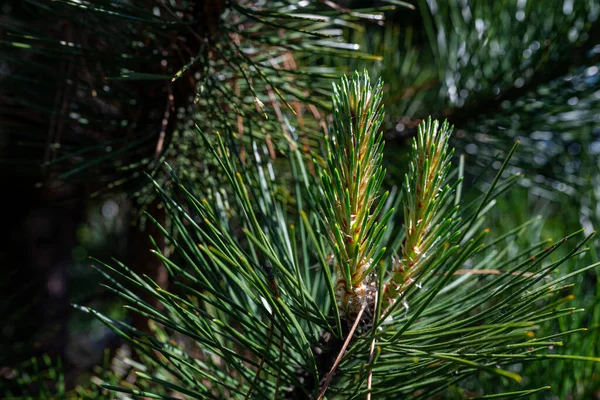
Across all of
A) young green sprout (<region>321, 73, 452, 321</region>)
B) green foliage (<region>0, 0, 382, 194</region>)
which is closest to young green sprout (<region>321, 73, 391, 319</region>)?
young green sprout (<region>321, 73, 452, 321</region>)

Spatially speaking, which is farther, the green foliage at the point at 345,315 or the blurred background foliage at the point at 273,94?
the blurred background foliage at the point at 273,94

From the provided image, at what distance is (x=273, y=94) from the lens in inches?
21.1

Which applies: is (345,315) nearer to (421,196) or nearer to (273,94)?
(421,196)

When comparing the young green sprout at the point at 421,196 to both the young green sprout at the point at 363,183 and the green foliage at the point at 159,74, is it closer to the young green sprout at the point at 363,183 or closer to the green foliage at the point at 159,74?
the young green sprout at the point at 363,183

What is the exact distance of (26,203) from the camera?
967 mm

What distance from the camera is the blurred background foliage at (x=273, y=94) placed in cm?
47

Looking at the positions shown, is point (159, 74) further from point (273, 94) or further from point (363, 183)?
point (363, 183)

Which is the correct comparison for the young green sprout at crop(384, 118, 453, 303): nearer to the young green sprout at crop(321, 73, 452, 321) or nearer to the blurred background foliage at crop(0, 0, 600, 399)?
the young green sprout at crop(321, 73, 452, 321)

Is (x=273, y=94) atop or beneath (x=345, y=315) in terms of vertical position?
atop

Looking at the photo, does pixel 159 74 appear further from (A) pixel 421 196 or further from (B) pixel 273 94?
(A) pixel 421 196

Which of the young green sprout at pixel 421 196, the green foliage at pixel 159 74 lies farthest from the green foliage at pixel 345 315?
the green foliage at pixel 159 74

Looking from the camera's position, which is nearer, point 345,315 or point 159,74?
point 345,315

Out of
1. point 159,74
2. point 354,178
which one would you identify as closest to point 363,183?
point 354,178

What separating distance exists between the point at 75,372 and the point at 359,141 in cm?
88
